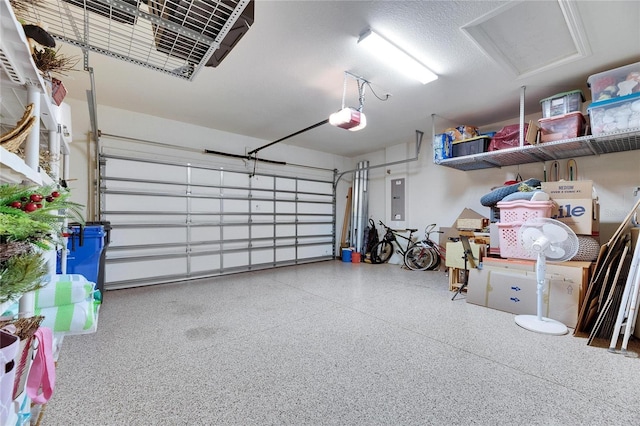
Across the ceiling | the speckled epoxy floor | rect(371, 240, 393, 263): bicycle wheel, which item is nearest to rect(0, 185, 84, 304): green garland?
the speckled epoxy floor

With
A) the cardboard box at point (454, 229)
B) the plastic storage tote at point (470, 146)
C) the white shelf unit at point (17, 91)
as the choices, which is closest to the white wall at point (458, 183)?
the cardboard box at point (454, 229)

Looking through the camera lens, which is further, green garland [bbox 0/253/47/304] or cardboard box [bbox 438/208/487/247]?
cardboard box [bbox 438/208/487/247]

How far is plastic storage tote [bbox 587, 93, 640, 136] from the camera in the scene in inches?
107

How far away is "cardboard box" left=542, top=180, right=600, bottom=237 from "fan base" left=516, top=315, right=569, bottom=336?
1.04m

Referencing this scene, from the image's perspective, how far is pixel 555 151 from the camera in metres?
3.64

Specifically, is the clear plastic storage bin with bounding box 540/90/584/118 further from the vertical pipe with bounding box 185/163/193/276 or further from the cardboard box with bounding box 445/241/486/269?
the vertical pipe with bounding box 185/163/193/276

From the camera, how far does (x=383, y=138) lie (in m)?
5.77

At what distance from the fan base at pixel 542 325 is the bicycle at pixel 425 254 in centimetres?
271

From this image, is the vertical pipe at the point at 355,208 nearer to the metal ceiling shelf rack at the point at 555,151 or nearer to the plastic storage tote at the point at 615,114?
the metal ceiling shelf rack at the point at 555,151

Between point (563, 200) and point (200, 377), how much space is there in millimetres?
3849

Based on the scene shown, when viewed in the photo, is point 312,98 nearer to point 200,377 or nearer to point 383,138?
point 383,138

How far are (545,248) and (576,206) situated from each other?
0.84 meters

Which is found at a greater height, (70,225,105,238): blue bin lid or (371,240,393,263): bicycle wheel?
(70,225,105,238): blue bin lid

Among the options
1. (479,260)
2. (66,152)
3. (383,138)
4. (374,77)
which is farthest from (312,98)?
(479,260)
